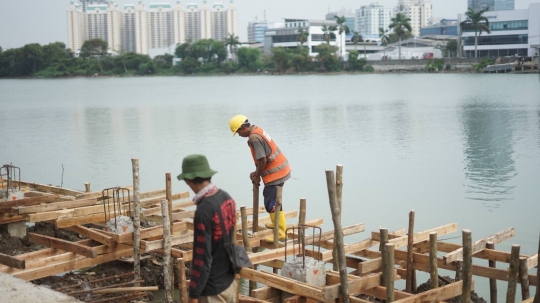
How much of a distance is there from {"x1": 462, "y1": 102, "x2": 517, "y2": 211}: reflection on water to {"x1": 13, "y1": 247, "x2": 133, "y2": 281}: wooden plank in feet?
36.1

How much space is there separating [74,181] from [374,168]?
9.36 meters

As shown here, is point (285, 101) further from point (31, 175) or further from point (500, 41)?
point (500, 41)

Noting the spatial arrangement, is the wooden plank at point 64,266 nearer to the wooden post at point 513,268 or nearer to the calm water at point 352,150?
the wooden post at point 513,268

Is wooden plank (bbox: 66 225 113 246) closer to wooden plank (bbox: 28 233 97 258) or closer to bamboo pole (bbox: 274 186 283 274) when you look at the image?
wooden plank (bbox: 28 233 97 258)

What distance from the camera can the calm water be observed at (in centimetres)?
1852

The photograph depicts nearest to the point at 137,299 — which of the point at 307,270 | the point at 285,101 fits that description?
the point at 307,270

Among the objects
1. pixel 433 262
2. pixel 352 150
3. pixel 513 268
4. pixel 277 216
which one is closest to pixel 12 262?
pixel 277 216

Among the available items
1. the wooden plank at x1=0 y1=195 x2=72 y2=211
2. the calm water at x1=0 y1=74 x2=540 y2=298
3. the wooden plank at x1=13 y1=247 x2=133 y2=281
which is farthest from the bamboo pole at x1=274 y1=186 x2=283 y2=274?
the wooden plank at x1=0 y1=195 x2=72 y2=211

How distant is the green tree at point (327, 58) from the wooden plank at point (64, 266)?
110404mm

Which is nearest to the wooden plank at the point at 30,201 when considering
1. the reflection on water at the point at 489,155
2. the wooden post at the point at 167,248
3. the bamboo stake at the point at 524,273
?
the wooden post at the point at 167,248

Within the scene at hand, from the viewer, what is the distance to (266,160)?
9695mm

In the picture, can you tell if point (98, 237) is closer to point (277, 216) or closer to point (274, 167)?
point (277, 216)

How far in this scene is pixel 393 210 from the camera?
18.3 meters

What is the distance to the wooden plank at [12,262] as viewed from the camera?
29.3 ft
